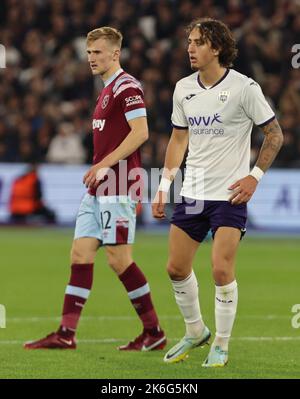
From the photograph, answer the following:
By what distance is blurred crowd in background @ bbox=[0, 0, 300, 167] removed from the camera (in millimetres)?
21188

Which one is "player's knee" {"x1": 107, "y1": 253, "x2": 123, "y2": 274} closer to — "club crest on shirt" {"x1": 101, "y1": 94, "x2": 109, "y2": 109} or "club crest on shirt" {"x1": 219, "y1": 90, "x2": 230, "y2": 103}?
"club crest on shirt" {"x1": 101, "y1": 94, "x2": 109, "y2": 109}

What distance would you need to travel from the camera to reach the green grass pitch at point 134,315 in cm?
740

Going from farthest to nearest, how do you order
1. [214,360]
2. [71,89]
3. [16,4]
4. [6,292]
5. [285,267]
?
[16,4] → [71,89] → [285,267] → [6,292] → [214,360]

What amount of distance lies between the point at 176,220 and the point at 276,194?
12463mm

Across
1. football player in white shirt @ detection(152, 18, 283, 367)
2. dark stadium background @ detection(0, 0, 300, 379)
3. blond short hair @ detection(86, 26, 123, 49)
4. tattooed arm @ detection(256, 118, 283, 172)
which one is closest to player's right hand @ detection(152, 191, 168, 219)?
football player in white shirt @ detection(152, 18, 283, 367)

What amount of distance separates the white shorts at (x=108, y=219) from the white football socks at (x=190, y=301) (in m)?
0.69

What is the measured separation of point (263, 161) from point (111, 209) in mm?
1419

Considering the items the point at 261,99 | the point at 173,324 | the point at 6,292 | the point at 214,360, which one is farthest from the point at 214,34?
the point at 6,292

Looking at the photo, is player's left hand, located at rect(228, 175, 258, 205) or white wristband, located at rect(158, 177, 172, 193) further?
white wristband, located at rect(158, 177, 172, 193)

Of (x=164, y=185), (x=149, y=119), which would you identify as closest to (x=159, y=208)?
(x=164, y=185)

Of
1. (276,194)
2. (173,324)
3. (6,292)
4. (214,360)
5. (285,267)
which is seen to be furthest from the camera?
(276,194)

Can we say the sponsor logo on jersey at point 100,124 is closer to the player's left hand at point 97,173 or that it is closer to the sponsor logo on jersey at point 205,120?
the player's left hand at point 97,173

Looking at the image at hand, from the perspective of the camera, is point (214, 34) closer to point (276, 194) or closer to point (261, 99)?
point (261, 99)

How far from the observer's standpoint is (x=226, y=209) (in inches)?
298
